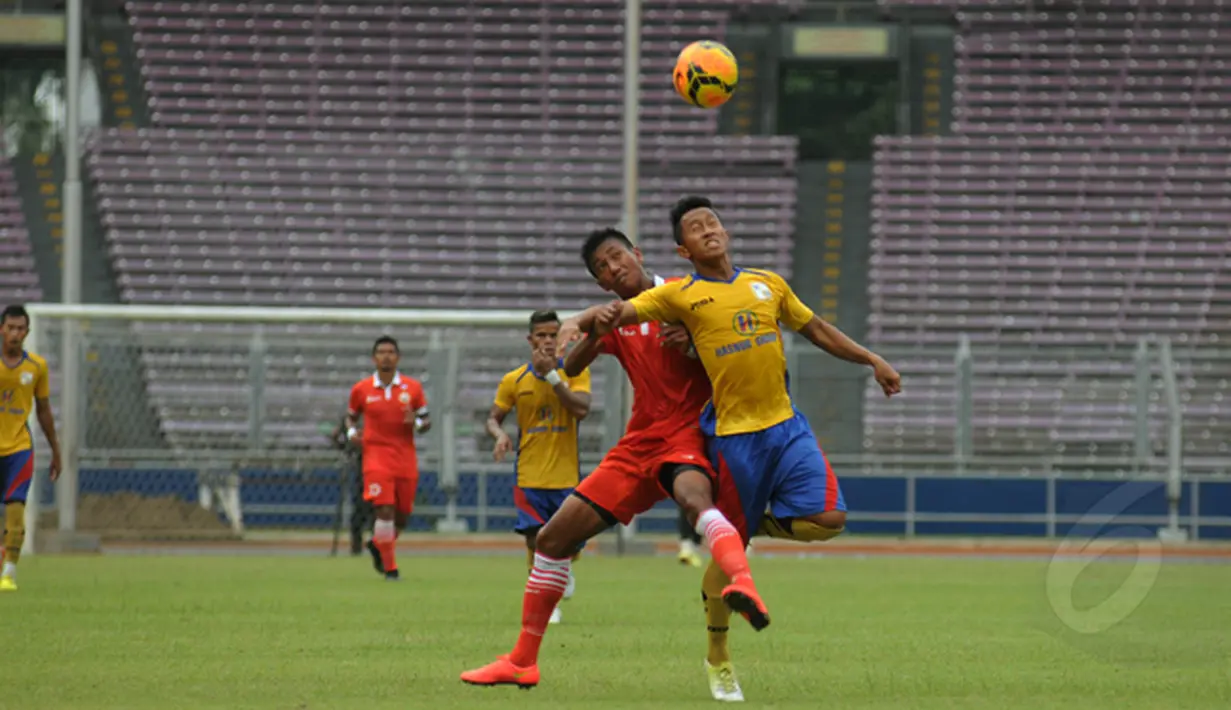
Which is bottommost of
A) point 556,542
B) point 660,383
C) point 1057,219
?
point 556,542

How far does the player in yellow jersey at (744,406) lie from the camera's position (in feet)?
26.3

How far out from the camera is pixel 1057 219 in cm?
3152

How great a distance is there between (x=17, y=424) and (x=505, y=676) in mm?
8826

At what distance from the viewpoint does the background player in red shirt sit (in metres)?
17.3

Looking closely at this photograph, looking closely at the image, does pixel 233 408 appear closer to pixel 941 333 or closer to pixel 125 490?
pixel 125 490

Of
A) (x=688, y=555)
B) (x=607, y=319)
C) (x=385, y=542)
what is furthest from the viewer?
(x=688, y=555)

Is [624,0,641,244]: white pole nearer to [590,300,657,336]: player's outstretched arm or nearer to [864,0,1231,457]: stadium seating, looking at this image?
[864,0,1231,457]: stadium seating

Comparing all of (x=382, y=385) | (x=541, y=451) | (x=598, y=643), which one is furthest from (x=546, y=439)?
(x=382, y=385)

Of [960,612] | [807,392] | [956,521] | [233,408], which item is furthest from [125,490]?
[960,612]

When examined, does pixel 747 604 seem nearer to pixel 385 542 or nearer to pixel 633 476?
pixel 633 476

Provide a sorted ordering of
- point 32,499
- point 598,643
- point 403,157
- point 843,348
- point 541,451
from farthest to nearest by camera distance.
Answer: point 403,157
point 32,499
point 541,451
point 598,643
point 843,348

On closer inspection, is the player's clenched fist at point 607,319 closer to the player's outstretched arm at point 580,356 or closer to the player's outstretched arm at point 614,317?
the player's outstretched arm at point 614,317

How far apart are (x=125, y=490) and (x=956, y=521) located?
11.2 metres

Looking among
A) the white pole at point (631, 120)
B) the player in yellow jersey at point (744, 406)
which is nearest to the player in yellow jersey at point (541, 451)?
the player in yellow jersey at point (744, 406)
